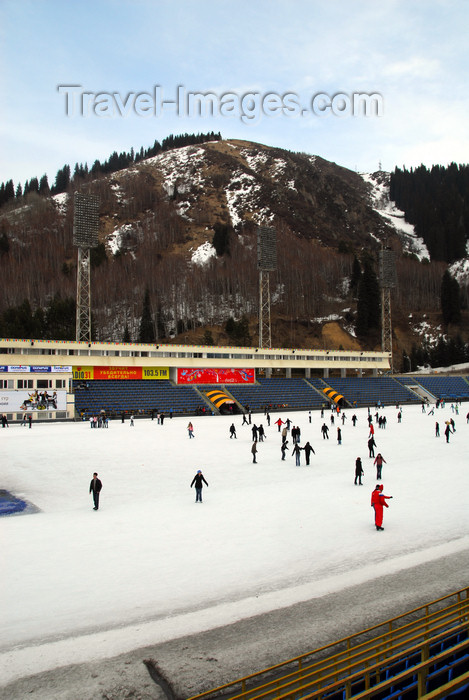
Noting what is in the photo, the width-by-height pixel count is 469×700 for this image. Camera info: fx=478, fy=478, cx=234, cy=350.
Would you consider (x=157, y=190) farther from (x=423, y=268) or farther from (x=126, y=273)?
(x=423, y=268)

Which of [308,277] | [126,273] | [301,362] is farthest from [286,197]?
[301,362]

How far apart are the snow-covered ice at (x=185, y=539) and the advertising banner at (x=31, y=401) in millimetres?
19360

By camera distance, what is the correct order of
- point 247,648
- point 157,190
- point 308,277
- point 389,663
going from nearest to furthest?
point 389,663, point 247,648, point 308,277, point 157,190

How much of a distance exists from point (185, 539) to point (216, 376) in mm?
47723

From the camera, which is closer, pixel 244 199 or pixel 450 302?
pixel 450 302

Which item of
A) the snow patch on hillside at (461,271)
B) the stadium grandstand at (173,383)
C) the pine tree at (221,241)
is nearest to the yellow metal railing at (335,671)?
the stadium grandstand at (173,383)

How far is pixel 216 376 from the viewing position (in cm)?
5994

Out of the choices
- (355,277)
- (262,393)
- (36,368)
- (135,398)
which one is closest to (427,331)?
(355,277)

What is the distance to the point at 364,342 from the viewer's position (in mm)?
113875

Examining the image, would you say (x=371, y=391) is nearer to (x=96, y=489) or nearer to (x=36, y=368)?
(x=36, y=368)

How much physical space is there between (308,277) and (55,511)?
119783 millimetres

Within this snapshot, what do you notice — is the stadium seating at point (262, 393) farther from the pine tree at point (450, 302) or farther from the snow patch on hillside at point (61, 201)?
the snow patch on hillside at point (61, 201)

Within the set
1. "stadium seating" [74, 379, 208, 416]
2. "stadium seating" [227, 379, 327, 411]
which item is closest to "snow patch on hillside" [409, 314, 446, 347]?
"stadium seating" [227, 379, 327, 411]

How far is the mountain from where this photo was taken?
379 feet
